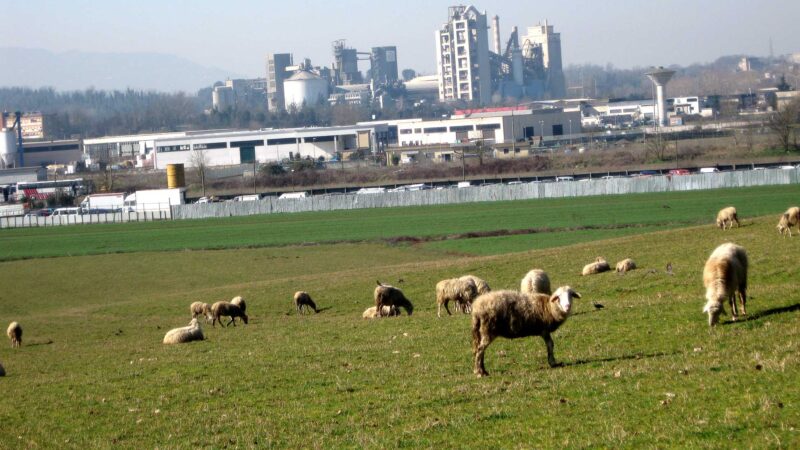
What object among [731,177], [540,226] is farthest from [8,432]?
[731,177]

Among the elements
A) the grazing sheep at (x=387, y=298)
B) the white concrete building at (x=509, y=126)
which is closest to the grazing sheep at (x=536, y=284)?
the grazing sheep at (x=387, y=298)

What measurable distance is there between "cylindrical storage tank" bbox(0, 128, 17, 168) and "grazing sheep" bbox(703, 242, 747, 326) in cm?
18459

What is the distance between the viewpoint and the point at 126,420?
54.0 feet

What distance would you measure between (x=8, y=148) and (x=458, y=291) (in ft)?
592

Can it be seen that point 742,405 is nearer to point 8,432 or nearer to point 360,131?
point 8,432

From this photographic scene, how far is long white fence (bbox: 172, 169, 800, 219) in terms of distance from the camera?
82938 mm

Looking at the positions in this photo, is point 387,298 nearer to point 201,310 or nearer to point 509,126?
point 201,310

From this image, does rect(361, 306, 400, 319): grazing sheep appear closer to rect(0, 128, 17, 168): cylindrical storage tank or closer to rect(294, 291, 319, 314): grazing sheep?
rect(294, 291, 319, 314): grazing sheep

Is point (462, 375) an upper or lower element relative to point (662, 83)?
lower

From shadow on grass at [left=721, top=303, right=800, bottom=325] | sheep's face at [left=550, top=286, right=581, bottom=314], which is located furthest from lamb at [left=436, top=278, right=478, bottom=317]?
sheep's face at [left=550, top=286, right=581, bottom=314]

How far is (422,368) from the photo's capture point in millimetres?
17641

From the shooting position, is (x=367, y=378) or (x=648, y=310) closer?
(x=367, y=378)

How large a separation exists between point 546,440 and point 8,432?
8.75 meters

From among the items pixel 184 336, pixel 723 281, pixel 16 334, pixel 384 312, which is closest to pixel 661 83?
pixel 384 312
